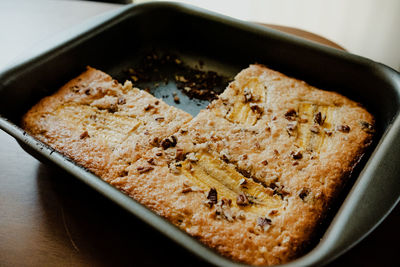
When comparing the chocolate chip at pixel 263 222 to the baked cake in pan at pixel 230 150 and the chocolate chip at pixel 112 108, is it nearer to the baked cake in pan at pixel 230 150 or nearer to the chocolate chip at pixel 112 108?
the baked cake in pan at pixel 230 150

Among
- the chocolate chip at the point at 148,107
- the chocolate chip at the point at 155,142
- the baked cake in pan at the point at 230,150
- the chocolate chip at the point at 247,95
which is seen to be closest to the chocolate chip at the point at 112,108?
the baked cake in pan at the point at 230,150

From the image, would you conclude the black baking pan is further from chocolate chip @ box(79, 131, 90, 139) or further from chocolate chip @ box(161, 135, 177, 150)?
chocolate chip @ box(161, 135, 177, 150)

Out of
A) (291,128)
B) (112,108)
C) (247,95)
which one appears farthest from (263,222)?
(112,108)

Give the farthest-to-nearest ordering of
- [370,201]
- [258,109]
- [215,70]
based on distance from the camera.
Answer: [215,70] < [258,109] < [370,201]

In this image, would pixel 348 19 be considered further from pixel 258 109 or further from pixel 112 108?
pixel 112 108

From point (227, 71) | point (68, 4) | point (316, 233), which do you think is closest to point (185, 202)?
point (316, 233)

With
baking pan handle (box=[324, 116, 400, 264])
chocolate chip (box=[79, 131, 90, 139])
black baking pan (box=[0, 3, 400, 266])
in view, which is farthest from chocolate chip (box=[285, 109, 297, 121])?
chocolate chip (box=[79, 131, 90, 139])
